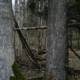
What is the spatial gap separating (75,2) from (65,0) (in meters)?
1.37

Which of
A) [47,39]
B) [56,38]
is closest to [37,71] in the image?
[47,39]

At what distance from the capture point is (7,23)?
3721 mm

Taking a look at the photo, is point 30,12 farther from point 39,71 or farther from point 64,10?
point 64,10

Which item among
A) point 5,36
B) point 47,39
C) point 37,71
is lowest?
point 37,71

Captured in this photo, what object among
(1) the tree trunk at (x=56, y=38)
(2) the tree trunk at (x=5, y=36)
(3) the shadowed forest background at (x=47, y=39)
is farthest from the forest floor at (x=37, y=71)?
(2) the tree trunk at (x=5, y=36)

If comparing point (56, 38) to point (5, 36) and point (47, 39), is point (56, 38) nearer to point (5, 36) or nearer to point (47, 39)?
point (47, 39)

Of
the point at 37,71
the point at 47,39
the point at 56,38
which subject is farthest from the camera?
the point at 37,71

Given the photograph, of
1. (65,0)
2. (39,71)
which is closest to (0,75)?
(65,0)

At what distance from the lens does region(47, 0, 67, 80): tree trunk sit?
→ 5.62 m

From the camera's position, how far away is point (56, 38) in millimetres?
5633

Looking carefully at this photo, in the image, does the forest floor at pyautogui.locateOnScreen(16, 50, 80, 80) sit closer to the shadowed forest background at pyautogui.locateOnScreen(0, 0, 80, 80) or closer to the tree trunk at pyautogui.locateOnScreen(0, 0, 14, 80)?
the shadowed forest background at pyautogui.locateOnScreen(0, 0, 80, 80)

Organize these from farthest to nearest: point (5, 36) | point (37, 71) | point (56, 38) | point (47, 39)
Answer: point (37, 71) → point (47, 39) → point (56, 38) → point (5, 36)

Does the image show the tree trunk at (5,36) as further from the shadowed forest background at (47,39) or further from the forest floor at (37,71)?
the forest floor at (37,71)

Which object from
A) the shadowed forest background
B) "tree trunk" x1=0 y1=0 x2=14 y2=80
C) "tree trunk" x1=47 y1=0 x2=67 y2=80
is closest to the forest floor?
the shadowed forest background
